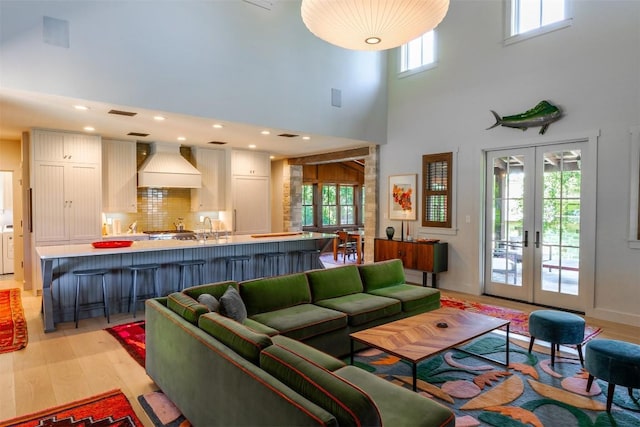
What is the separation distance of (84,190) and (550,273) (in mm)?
7259

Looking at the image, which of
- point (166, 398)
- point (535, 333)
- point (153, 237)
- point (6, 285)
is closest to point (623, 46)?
point (535, 333)

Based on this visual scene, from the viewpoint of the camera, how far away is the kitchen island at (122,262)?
14.8 ft

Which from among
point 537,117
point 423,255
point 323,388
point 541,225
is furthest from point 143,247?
point 537,117

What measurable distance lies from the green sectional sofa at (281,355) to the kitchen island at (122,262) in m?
1.94

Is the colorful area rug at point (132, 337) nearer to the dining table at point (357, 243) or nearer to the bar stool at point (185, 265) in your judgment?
the bar stool at point (185, 265)

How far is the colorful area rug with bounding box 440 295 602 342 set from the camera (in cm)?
450

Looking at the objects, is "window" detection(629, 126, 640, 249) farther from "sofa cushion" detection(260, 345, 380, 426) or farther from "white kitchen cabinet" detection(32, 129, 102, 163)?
"white kitchen cabinet" detection(32, 129, 102, 163)

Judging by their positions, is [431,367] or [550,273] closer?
[431,367]

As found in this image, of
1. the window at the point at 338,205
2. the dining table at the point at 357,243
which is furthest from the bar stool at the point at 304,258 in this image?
the window at the point at 338,205

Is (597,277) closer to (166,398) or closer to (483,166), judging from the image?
(483,166)

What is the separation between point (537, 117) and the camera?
5.51 metres

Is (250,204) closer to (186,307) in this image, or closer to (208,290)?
(208,290)

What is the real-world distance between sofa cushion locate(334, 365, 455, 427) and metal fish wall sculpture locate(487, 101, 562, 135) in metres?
4.84

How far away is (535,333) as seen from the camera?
361 centimetres
